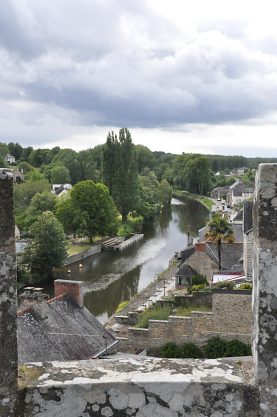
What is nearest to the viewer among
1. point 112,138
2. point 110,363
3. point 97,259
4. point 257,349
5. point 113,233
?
point 257,349

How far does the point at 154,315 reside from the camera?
25.8 meters

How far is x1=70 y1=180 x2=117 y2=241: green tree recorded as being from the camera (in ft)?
192

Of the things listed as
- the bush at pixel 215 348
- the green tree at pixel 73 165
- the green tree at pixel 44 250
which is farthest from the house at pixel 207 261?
the green tree at pixel 73 165

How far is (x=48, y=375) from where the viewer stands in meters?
4.45

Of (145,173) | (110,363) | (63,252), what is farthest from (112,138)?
(110,363)

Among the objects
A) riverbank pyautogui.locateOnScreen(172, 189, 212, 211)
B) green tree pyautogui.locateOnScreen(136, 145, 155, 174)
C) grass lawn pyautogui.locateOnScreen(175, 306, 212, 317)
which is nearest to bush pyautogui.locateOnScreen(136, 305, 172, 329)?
grass lawn pyautogui.locateOnScreen(175, 306, 212, 317)

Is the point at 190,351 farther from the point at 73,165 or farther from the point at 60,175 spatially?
the point at 73,165

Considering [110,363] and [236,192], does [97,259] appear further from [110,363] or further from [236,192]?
[236,192]

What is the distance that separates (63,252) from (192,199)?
261ft

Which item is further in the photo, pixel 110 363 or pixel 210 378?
pixel 110 363

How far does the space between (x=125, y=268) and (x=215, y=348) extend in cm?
2530

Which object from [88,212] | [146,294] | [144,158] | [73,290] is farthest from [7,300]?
[144,158]

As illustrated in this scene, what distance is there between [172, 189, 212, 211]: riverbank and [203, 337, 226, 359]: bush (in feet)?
254

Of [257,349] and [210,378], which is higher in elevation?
[257,349]
